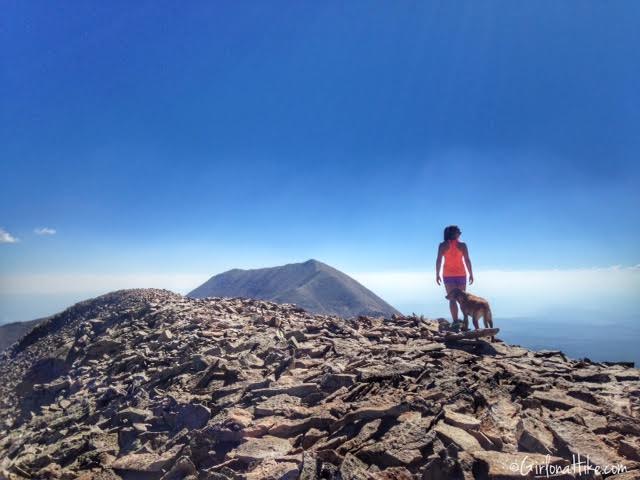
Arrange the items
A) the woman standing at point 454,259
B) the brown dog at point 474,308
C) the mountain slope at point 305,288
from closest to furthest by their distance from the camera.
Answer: the brown dog at point 474,308
the woman standing at point 454,259
the mountain slope at point 305,288

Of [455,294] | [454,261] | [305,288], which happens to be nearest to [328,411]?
[455,294]

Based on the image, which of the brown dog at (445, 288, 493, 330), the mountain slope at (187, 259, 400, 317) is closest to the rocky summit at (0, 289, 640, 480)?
the brown dog at (445, 288, 493, 330)

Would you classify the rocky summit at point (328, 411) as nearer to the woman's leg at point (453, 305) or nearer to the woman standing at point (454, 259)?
the woman's leg at point (453, 305)

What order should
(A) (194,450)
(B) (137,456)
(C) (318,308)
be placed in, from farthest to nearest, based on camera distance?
(C) (318,308) < (B) (137,456) < (A) (194,450)

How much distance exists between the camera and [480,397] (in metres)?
6.04

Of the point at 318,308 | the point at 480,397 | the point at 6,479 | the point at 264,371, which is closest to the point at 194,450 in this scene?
the point at 264,371

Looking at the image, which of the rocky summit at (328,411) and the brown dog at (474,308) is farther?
the brown dog at (474,308)

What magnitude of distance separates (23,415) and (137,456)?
8919 millimetres

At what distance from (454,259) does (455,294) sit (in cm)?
113

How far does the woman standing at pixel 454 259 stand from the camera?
37.1 ft

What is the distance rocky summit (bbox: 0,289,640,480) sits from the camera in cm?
Answer: 468

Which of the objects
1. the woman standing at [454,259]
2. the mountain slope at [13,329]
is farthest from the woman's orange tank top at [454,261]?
the mountain slope at [13,329]

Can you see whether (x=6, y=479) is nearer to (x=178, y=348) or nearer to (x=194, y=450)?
(x=194, y=450)

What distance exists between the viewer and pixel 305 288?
51.5 meters
